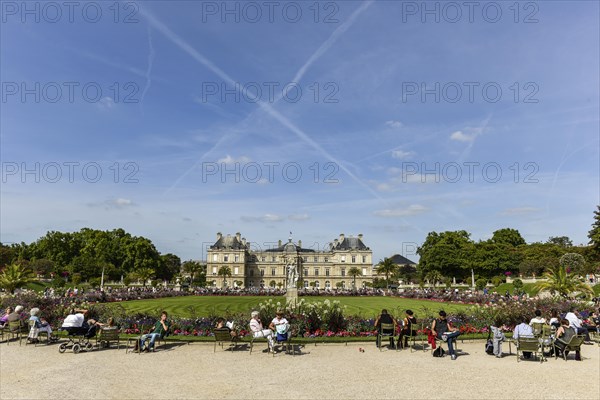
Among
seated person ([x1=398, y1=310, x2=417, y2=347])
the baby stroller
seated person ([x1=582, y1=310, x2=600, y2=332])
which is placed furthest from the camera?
seated person ([x1=582, y1=310, x2=600, y2=332])

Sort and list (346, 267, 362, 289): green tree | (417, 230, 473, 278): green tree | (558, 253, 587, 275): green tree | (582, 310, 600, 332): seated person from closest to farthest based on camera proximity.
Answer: (582, 310, 600, 332): seated person
(558, 253, 587, 275): green tree
(417, 230, 473, 278): green tree
(346, 267, 362, 289): green tree

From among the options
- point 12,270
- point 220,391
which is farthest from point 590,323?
point 12,270

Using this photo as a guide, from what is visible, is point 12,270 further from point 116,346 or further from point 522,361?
point 522,361

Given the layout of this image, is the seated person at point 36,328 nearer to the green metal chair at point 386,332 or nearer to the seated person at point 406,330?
the green metal chair at point 386,332

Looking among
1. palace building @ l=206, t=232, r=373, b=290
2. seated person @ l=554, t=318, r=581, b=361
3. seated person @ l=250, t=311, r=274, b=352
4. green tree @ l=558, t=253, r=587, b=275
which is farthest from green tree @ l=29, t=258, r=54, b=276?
green tree @ l=558, t=253, r=587, b=275

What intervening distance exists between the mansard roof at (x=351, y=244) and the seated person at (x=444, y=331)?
8390cm

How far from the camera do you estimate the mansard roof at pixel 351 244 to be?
314ft

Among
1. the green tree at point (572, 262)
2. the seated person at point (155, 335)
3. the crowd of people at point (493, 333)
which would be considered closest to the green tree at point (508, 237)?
the green tree at point (572, 262)

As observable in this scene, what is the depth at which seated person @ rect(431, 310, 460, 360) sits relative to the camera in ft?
38.2

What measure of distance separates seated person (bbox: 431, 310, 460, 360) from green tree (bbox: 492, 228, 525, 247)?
7859 centimetres

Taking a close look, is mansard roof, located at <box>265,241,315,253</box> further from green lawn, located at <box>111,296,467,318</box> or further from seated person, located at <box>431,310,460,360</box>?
seated person, located at <box>431,310,460,360</box>

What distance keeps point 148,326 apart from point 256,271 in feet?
270

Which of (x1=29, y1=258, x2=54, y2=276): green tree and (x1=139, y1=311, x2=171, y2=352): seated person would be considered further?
(x1=29, y1=258, x2=54, y2=276): green tree

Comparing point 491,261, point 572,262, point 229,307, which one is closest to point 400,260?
point 491,261
